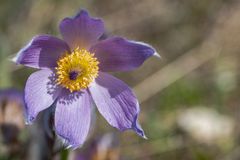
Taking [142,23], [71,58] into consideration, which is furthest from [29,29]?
[71,58]

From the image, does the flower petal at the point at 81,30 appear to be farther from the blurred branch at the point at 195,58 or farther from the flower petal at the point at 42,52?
the blurred branch at the point at 195,58

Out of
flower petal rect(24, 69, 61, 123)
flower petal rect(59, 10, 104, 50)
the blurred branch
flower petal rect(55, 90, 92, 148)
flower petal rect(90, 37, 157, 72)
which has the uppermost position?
flower petal rect(59, 10, 104, 50)

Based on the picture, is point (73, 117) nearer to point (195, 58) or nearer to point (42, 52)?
point (42, 52)

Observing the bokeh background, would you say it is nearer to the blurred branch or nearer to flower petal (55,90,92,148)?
the blurred branch

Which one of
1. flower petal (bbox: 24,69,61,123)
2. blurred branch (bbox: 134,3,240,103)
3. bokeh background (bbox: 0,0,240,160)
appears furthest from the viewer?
blurred branch (bbox: 134,3,240,103)

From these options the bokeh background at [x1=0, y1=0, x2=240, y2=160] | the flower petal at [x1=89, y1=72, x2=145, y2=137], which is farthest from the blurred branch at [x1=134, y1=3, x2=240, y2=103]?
the flower petal at [x1=89, y1=72, x2=145, y2=137]

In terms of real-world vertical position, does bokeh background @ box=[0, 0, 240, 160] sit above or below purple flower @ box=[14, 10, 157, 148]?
below
